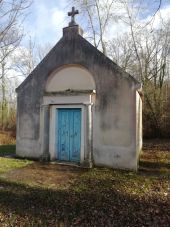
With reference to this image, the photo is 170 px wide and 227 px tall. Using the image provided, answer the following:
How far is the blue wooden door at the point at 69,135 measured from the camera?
448 inches

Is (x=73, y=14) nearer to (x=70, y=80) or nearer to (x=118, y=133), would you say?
(x=70, y=80)

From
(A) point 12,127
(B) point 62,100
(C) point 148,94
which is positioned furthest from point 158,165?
(A) point 12,127

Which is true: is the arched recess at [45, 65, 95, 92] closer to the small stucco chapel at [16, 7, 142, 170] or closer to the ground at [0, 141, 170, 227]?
the small stucco chapel at [16, 7, 142, 170]

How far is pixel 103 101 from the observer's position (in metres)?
10.9

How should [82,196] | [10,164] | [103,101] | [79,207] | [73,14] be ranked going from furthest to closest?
[73,14] < [10,164] < [103,101] < [82,196] < [79,207]

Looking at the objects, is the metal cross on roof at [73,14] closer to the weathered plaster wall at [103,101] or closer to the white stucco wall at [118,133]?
the weathered plaster wall at [103,101]

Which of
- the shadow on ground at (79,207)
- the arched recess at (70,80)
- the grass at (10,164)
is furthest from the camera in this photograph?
the arched recess at (70,80)

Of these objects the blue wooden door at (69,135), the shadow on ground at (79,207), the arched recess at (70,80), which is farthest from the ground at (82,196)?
the arched recess at (70,80)

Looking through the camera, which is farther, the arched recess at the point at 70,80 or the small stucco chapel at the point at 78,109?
the arched recess at the point at 70,80

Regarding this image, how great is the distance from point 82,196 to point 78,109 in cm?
492

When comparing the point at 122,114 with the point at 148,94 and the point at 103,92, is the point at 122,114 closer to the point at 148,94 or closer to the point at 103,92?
the point at 103,92

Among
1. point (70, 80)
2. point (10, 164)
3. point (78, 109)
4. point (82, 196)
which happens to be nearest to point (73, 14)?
point (70, 80)

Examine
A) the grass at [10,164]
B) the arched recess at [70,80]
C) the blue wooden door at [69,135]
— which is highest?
the arched recess at [70,80]

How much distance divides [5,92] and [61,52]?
24.0 meters
